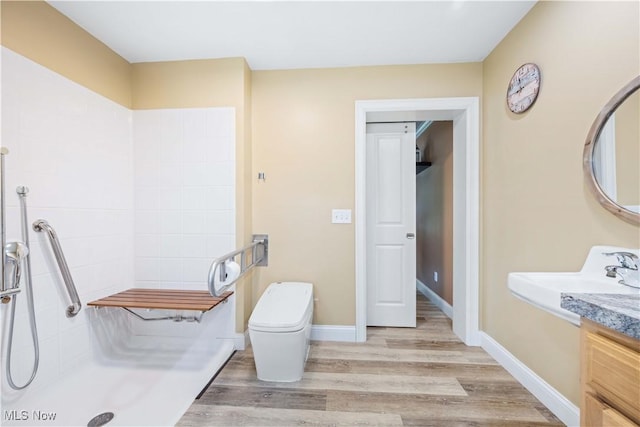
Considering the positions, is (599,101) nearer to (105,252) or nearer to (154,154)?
(154,154)

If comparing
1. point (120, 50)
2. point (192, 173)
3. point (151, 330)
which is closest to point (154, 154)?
point (192, 173)

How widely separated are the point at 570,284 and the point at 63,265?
2596 millimetres

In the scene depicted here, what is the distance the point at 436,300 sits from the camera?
9.50 feet

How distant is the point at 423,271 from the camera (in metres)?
3.37

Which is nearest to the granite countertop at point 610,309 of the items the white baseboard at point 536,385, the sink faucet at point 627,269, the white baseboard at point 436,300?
the sink faucet at point 627,269

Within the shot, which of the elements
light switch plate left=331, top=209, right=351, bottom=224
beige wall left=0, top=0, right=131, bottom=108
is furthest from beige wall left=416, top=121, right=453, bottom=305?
beige wall left=0, top=0, right=131, bottom=108

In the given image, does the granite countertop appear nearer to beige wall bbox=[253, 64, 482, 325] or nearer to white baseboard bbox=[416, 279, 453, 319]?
beige wall bbox=[253, 64, 482, 325]

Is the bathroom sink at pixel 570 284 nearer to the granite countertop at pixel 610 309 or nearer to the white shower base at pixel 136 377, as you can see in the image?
the granite countertop at pixel 610 309

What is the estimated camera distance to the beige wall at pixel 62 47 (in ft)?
4.27

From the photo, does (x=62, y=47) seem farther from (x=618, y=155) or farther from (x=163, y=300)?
(x=618, y=155)

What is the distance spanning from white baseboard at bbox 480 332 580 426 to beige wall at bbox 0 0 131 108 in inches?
132

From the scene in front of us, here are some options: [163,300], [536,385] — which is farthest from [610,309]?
[163,300]

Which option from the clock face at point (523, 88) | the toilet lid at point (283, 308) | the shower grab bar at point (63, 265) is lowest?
the toilet lid at point (283, 308)

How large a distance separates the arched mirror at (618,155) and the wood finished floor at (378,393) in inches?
45.1
